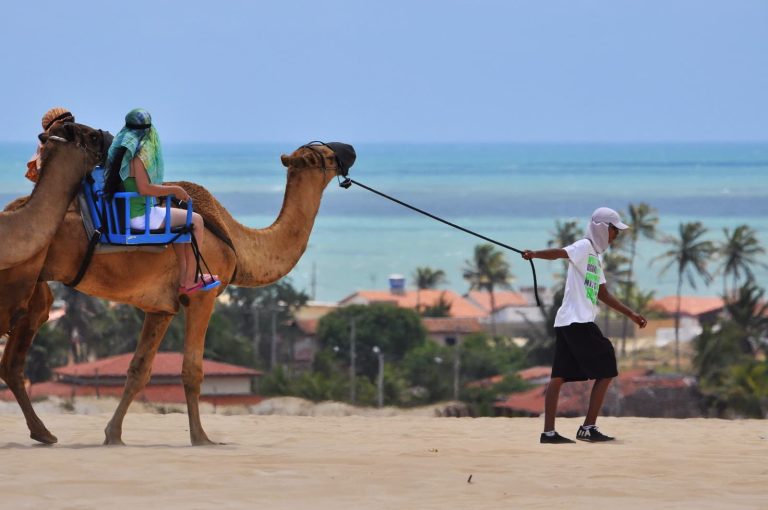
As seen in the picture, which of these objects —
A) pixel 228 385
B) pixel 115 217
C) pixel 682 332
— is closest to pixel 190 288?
pixel 115 217

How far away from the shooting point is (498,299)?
14125 cm

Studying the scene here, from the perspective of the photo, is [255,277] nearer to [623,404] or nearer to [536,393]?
[623,404]

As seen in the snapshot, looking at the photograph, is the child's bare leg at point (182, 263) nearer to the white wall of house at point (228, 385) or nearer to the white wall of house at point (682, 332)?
the white wall of house at point (228, 385)

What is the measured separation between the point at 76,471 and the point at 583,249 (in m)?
4.73

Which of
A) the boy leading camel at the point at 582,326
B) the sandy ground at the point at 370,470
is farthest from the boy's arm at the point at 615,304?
the sandy ground at the point at 370,470

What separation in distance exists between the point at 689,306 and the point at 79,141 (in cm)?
12661

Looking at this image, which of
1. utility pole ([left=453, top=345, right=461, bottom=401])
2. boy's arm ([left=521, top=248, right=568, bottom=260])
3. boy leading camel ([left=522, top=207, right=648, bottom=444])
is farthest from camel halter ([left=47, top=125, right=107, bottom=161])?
utility pole ([left=453, top=345, right=461, bottom=401])

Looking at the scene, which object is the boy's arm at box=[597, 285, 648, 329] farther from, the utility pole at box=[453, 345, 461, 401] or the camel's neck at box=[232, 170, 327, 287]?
the utility pole at box=[453, 345, 461, 401]

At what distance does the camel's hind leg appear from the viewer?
12180mm

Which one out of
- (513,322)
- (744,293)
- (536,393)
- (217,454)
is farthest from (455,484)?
(513,322)

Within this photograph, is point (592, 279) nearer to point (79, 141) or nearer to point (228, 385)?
point (79, 141)

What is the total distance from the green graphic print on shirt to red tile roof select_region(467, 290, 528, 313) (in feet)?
397

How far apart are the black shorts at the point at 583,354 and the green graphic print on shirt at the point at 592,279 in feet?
0.73

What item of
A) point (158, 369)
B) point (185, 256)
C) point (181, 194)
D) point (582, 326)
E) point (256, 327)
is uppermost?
point (181, 194)
